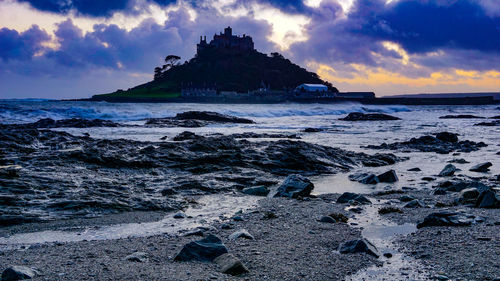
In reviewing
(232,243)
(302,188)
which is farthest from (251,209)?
(232,243)

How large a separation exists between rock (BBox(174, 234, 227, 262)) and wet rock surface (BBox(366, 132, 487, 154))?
14365 millimetres

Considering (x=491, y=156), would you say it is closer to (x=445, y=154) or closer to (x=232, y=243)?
(x=445, y=154)

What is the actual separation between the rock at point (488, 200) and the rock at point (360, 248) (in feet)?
11.1

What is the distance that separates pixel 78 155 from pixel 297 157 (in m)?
6.19

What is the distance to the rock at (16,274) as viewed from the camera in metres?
4.13

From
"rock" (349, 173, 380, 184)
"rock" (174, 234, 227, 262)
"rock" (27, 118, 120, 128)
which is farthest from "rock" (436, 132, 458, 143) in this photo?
"rock" (27, 118, 120, 128)

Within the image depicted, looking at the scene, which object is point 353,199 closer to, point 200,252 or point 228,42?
point 200,252

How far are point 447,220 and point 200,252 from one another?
3689 mm

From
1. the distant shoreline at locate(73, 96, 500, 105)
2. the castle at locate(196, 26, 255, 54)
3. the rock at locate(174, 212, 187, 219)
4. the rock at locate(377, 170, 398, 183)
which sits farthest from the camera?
the castle at locate(196, 26, 255, 54)

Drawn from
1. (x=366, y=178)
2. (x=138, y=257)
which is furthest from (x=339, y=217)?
(x=366, y=178)

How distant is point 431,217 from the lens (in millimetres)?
6406

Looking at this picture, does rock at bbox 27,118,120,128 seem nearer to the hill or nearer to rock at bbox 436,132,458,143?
rock at bbox 436,132,458,143

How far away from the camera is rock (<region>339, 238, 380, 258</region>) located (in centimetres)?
518

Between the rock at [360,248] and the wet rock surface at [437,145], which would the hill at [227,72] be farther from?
the rock at [360,248]
